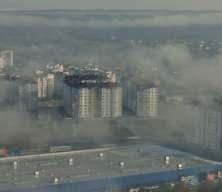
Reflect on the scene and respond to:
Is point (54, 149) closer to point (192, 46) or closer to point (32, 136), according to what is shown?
point (32, 136)

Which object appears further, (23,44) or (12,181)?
(23,44)

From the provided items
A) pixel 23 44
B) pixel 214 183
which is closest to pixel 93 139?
pixel 23 44

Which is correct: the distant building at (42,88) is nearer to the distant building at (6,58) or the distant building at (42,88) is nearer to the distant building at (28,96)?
the distant building at (28,96)

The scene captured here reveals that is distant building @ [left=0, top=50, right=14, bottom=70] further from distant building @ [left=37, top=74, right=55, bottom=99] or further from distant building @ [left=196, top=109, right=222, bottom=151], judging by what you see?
distant building @ [left=196, top=109, right=222, bottom=151]

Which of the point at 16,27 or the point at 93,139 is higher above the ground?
the point at 16,27

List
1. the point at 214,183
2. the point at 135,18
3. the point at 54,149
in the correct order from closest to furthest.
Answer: the point at 214,183, the point at 54,149, the point at 135,18

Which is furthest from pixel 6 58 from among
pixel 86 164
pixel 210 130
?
pixel 210 130

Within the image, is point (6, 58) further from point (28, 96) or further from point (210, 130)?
point (210, 130)

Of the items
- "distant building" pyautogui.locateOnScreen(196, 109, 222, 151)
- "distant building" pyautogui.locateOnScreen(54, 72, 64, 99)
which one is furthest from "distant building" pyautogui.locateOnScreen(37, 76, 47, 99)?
"distant building" pyautogui.locateOnScreen(196, 109, 222, 151)
